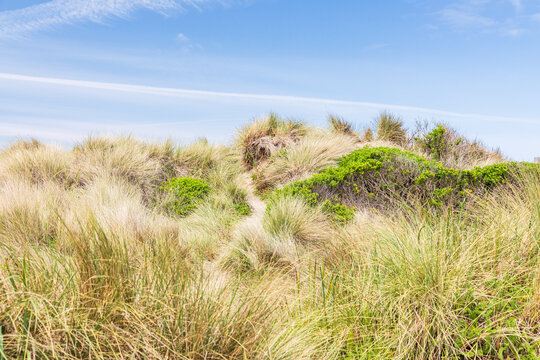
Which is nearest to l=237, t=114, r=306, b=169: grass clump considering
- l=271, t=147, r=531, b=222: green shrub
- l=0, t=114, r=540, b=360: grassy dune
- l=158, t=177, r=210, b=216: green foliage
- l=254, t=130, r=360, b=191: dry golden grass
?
l=254, t=130, r=360, b=191: dry golden grass

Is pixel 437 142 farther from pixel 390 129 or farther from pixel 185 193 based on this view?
pixel 185 193

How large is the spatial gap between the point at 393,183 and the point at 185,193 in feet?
14.7

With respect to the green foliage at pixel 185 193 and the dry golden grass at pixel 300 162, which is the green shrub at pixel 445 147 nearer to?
the dry golden grass at pixel 300 162

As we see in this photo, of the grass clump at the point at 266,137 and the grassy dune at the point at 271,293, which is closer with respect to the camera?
the grassy dune at the point at 271,293

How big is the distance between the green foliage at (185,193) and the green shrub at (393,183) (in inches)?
80.5

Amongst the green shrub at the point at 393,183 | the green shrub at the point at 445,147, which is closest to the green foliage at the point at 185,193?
the green shrub at the point at 393,183

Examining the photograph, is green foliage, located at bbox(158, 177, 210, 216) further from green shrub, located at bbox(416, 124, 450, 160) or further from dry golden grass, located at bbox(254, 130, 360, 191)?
green shrub, located at bbox(416, 124, 450, 160)

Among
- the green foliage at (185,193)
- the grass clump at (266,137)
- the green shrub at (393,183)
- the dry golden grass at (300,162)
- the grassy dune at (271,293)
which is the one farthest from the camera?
the grass clump at (266,137)

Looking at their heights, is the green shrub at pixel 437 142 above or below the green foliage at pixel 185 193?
above

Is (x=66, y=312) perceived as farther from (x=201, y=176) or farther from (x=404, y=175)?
(x=201, y=176)

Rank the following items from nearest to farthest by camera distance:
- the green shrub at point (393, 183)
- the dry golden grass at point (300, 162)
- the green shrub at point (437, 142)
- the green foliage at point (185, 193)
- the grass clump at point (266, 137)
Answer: the green shrub at point (393, 183)
the green foliage at point (185, 193)
the dry golden grass at point (300, 162)
the green shrub at point (437, 142)
the grass clump at point (266, 137)

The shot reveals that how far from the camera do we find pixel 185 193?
26.9 feet

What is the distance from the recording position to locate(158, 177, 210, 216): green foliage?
25.6 feet

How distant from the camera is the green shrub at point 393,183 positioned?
6.75 metres
